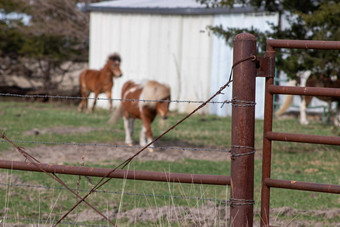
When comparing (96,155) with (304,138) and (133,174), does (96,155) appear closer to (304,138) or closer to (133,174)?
(133,174)

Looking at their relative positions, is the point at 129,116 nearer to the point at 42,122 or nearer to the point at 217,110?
the point at 42,122

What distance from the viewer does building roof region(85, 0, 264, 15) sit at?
60.3 feet

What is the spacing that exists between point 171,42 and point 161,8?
3.65 feet

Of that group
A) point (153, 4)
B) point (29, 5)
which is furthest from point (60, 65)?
point (153, 4)

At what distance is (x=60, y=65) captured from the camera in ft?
74.1

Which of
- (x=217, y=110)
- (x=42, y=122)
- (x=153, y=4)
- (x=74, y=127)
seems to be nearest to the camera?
(x=74, y=127)

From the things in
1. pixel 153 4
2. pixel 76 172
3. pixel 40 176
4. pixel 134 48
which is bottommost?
pixel 40 176

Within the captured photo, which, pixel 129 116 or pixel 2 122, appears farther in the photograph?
pixel 2 122

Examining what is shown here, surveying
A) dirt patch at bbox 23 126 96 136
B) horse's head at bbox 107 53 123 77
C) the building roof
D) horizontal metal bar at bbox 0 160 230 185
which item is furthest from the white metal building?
horizontal metal bar at bbox 0 160 230 185

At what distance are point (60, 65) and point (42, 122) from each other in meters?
8.25

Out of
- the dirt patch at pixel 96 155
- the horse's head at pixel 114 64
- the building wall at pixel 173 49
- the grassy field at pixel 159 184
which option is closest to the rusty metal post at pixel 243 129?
the grassy field at pixel 159 184

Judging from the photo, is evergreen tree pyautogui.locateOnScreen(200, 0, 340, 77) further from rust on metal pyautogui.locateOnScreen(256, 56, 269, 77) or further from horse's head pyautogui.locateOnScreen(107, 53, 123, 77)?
horse's head pyautogui.locateOnScreen(107, 53, 123, 77)

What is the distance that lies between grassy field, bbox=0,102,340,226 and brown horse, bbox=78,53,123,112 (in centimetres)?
106

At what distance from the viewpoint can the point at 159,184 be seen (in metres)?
7.90
